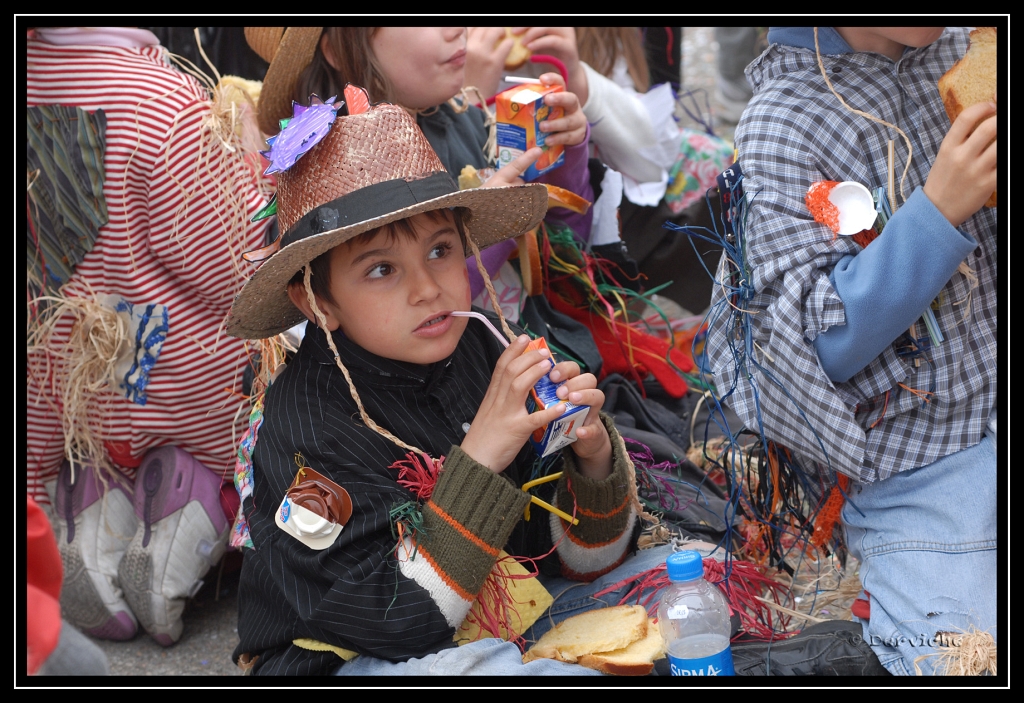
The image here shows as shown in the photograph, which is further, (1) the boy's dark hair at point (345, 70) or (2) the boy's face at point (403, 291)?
(1) the boy's dark hair at point (345, 70)

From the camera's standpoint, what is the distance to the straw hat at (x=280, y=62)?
7.60ft

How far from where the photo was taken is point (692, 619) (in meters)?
1.92

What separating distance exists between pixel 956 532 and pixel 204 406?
1.73 metres

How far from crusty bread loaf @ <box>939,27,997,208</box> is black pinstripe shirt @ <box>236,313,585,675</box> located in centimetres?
98

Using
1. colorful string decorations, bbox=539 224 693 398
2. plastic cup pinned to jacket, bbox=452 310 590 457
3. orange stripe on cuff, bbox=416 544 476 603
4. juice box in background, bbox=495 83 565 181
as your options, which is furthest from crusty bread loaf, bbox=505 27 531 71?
orange stripe on cuff, bbox=416 544 476 603

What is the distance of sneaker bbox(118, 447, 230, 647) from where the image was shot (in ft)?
8.09

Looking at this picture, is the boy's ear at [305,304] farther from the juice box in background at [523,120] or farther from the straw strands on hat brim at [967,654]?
the straw strands on hat brim at [967,654]

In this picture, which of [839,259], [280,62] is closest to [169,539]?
[280,62]

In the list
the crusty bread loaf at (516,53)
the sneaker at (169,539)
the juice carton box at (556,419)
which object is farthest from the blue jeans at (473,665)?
the crusty bread loaf at (516,53)

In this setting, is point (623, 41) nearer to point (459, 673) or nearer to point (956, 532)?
point (956, 532)

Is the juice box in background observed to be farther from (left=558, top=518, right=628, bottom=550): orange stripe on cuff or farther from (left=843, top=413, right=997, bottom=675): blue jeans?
(left=843, top=413, right=997, bottom=675): blue jeans

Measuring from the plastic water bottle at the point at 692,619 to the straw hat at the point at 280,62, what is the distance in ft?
4.55

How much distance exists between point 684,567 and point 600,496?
26cm

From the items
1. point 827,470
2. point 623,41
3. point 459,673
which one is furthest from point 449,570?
point 623,41
